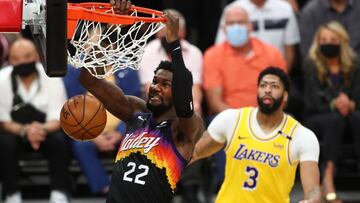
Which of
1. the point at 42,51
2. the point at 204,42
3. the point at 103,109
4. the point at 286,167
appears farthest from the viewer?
the point at 204,42

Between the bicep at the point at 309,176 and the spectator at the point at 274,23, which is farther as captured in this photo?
the spectator at the point at 274,23

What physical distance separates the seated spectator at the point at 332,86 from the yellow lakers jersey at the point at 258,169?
6.92 feet

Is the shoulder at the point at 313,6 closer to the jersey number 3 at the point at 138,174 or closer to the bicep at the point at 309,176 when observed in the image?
the bicep at the point at 309,176

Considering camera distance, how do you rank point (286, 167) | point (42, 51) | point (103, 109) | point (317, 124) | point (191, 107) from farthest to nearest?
point (317, 124) → point (286, 167) → point (103, 109) → point (191, 107) → point (42, 51)

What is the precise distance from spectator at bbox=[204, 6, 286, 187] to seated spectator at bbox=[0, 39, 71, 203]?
1546 mm

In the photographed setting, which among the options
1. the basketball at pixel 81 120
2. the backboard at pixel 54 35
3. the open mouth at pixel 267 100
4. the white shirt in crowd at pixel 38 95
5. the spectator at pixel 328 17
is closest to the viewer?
the backboard at pixel 54 35

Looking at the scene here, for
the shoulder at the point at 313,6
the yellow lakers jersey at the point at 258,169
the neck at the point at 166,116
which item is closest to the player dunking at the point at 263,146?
the yellow lakers jersey at the point at 258,169

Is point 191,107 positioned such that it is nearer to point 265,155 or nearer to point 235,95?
point 265,155

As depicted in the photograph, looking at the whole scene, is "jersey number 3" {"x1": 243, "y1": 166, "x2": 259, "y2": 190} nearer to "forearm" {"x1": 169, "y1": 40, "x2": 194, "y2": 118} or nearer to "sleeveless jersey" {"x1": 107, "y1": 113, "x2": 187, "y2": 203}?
"sleeveless jersey" {"x1": 107, "y1": 113, "x2": 187, "y2": 203}

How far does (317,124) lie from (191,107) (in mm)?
3452

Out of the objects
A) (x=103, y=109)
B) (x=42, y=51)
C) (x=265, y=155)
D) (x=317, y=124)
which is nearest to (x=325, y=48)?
(x=317, y=124)

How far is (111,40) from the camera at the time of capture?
252 inches

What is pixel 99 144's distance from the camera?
9.34 meters

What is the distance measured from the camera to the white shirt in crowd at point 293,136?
7021mm
